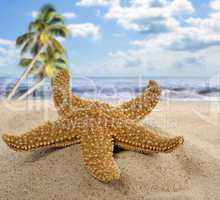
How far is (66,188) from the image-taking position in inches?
111

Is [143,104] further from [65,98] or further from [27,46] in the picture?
[27,46]

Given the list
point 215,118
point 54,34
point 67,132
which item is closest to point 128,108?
point 67,132

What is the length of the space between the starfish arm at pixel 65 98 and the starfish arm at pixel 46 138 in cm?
19

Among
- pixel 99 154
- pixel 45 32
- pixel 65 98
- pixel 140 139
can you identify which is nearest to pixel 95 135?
pixel 99 154

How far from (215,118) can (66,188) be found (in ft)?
14.0

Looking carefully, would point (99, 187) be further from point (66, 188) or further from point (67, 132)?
point (67, 132)

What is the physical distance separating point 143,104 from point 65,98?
0.73 m

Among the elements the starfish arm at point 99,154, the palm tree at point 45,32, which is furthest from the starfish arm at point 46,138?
the palm tree at point 45,32

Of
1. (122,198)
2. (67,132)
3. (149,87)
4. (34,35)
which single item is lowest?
(122,198)

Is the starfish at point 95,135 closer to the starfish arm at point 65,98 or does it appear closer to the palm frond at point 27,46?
the starfish arm at point 65,98

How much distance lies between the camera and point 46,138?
3010mm

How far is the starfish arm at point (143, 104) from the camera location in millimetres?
3296

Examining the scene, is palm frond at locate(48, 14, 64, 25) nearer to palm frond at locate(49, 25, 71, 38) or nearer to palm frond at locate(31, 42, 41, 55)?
palm frond at locate(49, 25, 71, 38)

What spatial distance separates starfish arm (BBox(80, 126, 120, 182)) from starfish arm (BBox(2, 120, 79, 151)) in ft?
0.46
